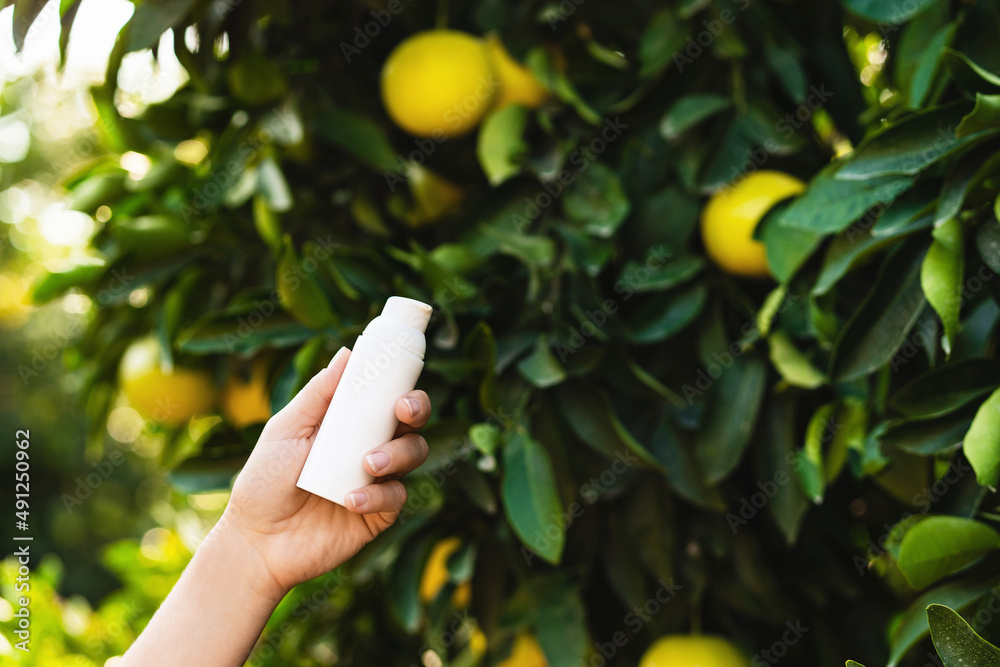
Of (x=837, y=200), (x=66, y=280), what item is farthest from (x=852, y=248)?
(x=66, y=280)

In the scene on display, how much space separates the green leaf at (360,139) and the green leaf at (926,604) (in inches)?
21.3

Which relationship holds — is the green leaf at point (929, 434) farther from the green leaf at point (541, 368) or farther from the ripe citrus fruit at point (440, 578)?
the ripe citrus fruit at point (440, 578)

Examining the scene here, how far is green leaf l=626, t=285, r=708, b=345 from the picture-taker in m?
0.65

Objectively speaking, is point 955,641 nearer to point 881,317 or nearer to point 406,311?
point 881,317

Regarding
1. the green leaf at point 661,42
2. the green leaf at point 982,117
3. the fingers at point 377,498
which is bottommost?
the fingers at point 377,498

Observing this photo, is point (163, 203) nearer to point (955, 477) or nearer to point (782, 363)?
point (782, 363)

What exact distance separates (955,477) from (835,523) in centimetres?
15

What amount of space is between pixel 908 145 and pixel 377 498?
43 cm

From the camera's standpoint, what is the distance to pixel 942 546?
0.48 metres

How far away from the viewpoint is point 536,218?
A: 28.3 inches

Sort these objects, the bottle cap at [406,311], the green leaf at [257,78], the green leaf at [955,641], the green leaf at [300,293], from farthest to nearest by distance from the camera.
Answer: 1. the green leaf at [257,78]
2. the green leaf at [300,293]
3. the bottle cap at [406,311]
4. the green leaf at [955,641]

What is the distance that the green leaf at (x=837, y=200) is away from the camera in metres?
0.54

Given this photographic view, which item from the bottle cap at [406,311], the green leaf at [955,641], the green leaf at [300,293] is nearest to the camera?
the green leaf at [955,641]

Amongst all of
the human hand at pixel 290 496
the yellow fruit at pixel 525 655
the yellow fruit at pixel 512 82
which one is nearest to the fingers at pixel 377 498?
the human hand at pixel 290 496
